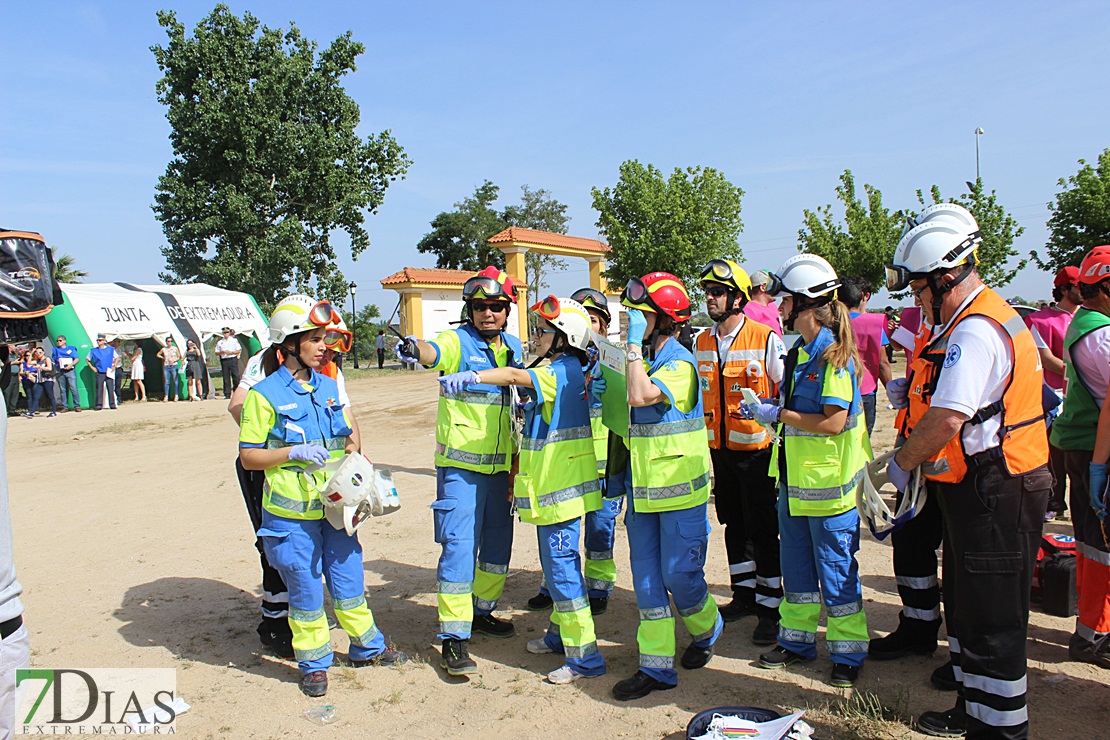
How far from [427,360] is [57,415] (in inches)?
762

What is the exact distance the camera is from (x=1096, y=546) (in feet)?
14.1

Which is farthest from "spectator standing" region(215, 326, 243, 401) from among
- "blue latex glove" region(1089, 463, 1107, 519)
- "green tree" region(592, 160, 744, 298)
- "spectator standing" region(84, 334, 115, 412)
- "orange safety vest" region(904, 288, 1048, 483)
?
"blue latex glove" region(1089, 463, 1107, 519)

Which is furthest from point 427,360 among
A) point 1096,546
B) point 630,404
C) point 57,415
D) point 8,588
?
point 57,415

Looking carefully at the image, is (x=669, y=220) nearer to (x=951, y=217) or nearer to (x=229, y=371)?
(x=229, y=371)

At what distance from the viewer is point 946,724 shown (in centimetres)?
364

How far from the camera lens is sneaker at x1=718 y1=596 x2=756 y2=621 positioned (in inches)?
209

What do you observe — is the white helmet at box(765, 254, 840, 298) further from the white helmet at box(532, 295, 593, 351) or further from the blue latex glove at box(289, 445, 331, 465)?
the blue latex glove at box(289, 445, 331, 465)

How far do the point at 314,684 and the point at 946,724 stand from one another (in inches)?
132

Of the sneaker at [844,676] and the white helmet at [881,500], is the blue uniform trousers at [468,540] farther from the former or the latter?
the white helmet at [881,500]

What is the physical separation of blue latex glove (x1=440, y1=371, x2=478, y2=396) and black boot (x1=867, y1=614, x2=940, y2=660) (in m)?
2.88

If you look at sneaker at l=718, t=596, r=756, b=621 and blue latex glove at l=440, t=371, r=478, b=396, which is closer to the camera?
blue latex glove at l=440, t=371, r=478, b=396

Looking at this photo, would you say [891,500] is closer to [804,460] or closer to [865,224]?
[804,460]

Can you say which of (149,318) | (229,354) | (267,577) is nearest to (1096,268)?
(267,577)

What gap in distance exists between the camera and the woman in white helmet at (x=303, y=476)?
14.2 ft
